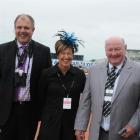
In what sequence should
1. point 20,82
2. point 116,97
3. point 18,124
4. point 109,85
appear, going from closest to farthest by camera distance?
point 116,97
point 109,85
point 20,82
point 18,124

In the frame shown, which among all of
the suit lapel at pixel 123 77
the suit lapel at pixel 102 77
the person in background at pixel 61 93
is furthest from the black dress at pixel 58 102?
the suit lapel at pixel 123 77

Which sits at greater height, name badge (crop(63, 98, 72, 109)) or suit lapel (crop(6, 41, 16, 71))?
suit lapel (crop(6, 41, 16, 71))

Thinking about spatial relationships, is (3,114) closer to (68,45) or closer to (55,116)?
(55,116)

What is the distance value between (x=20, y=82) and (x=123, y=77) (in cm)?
137

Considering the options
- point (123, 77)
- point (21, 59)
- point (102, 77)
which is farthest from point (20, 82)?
point (123, 77)

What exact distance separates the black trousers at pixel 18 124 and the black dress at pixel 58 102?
0.82 feet

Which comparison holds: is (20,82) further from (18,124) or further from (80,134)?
(80,134)

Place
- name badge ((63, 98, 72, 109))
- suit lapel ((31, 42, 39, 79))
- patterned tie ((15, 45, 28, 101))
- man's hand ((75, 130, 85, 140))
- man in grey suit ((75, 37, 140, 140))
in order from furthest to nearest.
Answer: suit lapel ((31, 42, 39, 79)), patterned tie ((15, 45, 28, 101)), name badge ((63, 98, 72, 109)), man's hand ((75, 130, 85, 140)), man in grey suit ((75, 37, 140, 140))

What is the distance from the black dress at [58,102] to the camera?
5660 mm

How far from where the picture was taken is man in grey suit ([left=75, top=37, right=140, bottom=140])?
201 inches

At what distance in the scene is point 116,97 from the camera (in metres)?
5.12

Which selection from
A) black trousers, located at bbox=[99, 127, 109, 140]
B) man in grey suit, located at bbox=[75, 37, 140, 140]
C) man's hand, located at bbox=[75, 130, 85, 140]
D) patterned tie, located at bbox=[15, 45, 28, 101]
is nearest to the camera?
man in grey suit, located at bbox=[75, 37, 140, 140]

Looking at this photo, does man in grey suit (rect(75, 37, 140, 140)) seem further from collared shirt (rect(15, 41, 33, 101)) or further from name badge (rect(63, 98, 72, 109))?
collared shirt (rect(15, 41, 33, 101))

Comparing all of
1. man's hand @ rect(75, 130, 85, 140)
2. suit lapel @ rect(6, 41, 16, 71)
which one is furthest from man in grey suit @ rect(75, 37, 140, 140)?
suit lapel @ rect(6, 41, 16, 71)
